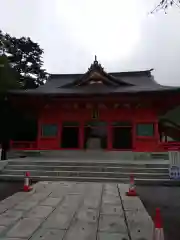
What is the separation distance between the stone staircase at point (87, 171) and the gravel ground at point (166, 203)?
128 centimetres

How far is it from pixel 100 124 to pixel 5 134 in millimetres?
7064

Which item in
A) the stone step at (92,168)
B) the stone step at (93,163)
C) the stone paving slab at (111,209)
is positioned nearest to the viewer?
the stone paving slab at (111,209)

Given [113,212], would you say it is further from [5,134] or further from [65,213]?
[5,134]

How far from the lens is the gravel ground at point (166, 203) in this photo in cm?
494

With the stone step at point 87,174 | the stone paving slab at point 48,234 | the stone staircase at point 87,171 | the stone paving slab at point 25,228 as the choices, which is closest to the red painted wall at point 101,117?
the stone staircase at point 87,171

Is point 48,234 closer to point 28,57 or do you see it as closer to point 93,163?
point 93,163

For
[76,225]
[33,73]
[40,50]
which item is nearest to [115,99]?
[76,225]

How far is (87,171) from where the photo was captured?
1198 centimetres

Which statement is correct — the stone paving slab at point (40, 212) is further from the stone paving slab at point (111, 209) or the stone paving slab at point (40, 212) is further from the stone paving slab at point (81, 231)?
the stone paving slab at point (111, 209)

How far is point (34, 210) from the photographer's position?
5.95m

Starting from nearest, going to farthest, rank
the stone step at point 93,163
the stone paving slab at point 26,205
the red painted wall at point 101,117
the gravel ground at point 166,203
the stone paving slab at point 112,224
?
the stone paving slab at point 112,224, the gravel ground at point 166,203, the stone paving slab at point 26,205, the stone step at point 93,163, the red painted wall at point 101,117

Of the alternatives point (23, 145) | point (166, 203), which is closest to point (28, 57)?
point (23, 145)

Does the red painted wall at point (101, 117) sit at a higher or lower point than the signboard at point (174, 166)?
higher

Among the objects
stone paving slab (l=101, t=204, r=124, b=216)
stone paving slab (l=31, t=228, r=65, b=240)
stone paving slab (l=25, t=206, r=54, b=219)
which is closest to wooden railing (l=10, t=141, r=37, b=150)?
stone paving slab (l=25, t=206, r=54, b=219)
